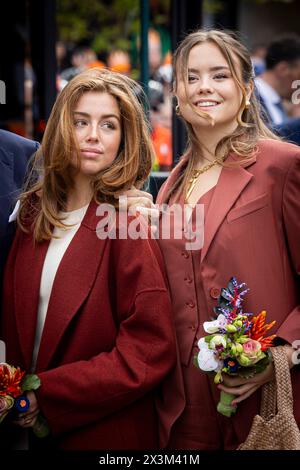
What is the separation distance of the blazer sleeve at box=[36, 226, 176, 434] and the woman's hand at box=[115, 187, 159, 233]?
0.11 m

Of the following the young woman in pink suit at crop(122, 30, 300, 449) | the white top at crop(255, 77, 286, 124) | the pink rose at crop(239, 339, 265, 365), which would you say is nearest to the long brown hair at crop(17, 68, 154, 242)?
the young woman in pink suit at crop(122, 30, 300, 449)

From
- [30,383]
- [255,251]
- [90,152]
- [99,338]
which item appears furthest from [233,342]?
[90,152]

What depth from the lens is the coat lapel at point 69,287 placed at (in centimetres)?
258

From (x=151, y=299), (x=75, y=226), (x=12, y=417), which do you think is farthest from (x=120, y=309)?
(x=12, y=417)

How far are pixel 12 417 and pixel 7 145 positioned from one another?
1101mm

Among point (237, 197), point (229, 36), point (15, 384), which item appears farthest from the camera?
point (229, 36)

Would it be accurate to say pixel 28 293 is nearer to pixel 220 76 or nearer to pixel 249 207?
pixel 249 207

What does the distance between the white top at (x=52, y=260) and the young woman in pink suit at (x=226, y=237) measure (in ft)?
0.79

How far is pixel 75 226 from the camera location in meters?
2.73

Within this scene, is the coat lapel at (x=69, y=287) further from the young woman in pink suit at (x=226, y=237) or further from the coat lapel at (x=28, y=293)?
the young woman in pink suit at (x=226, y=237)

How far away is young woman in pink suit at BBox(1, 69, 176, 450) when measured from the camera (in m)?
2.56

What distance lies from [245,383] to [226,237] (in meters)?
0.52

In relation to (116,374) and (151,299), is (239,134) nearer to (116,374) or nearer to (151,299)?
(151,299)

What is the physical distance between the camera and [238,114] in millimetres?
2801
